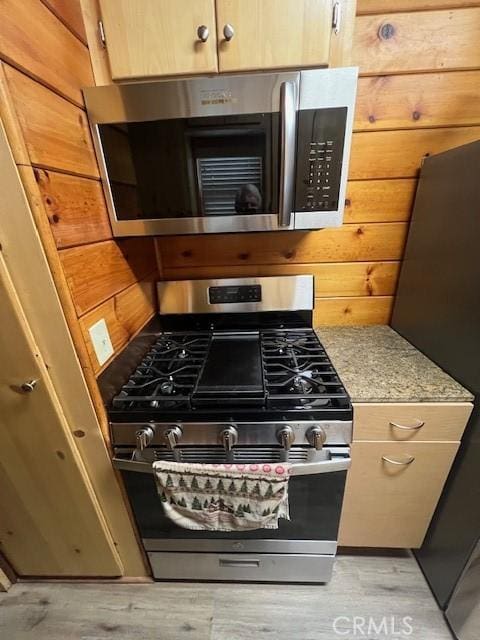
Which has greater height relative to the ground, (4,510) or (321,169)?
(321,169)

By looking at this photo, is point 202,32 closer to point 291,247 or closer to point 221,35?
point 221,35

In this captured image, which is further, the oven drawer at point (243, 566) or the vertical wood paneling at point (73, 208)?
the oven drawer at point (243, 566)

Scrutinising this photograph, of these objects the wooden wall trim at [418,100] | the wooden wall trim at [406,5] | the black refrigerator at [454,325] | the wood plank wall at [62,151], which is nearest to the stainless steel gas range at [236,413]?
the wood plank wall at [62,151]

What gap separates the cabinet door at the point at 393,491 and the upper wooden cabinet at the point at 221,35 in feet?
3.97

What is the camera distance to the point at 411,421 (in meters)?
0.89

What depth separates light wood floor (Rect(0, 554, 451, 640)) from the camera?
1.01m

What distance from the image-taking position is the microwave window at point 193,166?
0.81 meters

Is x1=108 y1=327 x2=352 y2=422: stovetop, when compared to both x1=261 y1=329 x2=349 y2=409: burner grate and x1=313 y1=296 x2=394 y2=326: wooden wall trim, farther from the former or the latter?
x1=313 y1=296 x2=394 y2=326: wooden wall trim

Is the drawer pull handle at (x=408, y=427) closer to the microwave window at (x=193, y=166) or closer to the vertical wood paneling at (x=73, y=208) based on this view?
the microwave window at (x=193, y=166)

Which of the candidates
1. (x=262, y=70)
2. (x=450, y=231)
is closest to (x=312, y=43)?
(x=262, y=70)

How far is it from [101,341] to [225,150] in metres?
0.70

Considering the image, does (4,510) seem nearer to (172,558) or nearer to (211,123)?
(172,558)

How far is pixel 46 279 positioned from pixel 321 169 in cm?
82

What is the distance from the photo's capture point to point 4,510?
986mm
